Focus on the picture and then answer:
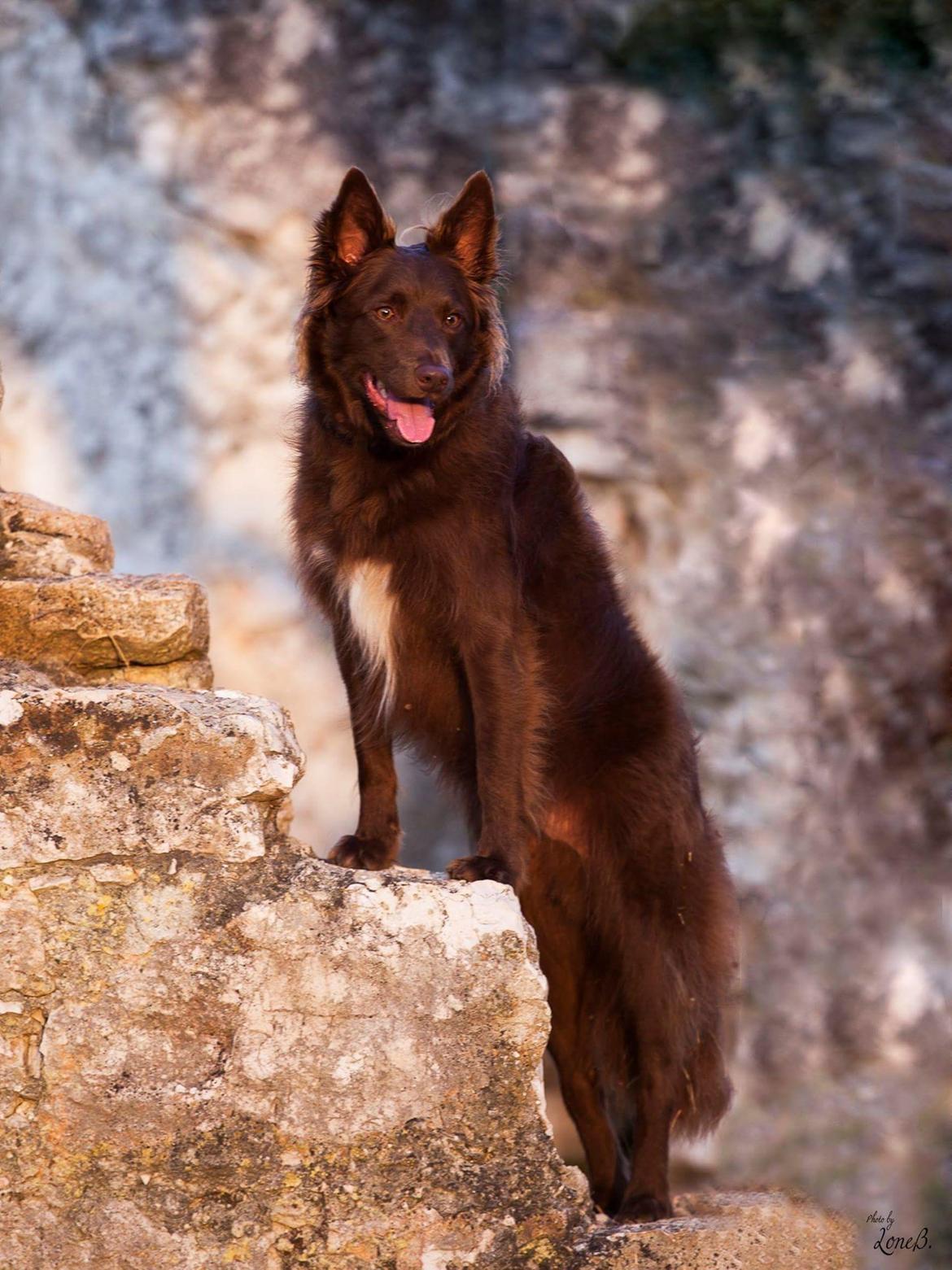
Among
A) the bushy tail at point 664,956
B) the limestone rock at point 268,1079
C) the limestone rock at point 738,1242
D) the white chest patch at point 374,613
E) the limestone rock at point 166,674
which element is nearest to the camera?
the limestone rock at point 268,1079

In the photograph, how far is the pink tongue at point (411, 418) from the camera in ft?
10.9

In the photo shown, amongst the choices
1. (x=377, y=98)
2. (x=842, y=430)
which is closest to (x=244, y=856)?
(x=842, y=430)

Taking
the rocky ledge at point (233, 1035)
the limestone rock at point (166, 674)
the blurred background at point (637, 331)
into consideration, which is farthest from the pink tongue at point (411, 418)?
the blurred background at point (637, 331)

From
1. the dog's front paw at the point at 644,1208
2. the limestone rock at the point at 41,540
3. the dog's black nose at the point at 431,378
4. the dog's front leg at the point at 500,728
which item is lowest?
the dog's front paw at the point at 644,1208

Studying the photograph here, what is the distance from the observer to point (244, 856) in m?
2.78

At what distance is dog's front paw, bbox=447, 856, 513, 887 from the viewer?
316cm

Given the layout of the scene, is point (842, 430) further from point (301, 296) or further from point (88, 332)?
point (88, 332)

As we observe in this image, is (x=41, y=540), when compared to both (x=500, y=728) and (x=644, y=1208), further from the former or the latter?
(x=644, y=1208)

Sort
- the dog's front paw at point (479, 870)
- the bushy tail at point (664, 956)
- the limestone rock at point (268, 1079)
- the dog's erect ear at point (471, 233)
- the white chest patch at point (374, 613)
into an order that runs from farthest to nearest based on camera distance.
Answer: the bushy tail at point (664, 956)
the dog's erect ear at point (471, 233)
the white chest patch at point (374, 613)
the dog's front paw at point (479, 870)
the limestone rock at point (268, 1079)

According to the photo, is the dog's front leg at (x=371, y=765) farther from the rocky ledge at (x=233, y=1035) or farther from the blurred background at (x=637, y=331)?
the blurred background at (x=637, y=331)

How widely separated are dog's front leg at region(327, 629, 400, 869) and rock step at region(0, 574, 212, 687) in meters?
0.40

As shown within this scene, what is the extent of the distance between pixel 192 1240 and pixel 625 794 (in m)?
1.50

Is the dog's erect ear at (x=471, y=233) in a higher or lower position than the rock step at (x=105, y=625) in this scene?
higher

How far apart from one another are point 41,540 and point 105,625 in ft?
1.19
